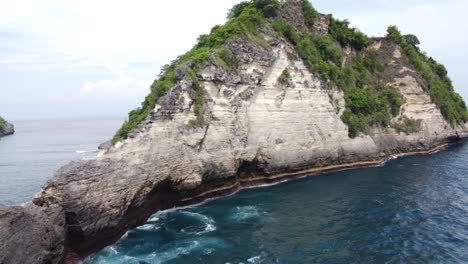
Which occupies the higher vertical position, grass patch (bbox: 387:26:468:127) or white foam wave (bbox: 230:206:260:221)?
grass patch (bbox: 387:26:468:127)

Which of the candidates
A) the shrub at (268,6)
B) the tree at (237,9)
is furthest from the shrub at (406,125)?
the tree at (237,9)

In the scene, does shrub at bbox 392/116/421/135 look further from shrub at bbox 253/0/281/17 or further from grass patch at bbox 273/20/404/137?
shrub at bbox 253/0/281/17

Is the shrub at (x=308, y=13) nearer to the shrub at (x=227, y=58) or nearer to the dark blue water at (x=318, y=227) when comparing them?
the shrub at (x=227, y=58)

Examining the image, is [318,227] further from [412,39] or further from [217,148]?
[412,39]

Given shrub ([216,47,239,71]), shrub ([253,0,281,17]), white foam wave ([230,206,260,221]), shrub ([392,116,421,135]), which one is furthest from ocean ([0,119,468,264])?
shrub ([253,0,281,17])

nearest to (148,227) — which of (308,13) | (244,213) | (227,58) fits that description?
(244,213)

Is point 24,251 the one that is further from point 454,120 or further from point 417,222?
point 454,120
